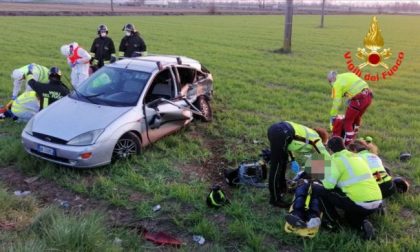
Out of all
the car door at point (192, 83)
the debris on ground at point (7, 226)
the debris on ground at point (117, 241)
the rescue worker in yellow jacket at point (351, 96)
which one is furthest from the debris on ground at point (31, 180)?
the rescue worker in yellow jacket at point (351, 96)

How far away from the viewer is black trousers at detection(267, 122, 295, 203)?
5098mm

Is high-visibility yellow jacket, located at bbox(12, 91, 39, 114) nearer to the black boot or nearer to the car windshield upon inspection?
the car windshield

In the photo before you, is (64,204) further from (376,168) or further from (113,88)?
(376,168)

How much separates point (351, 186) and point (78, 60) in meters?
7.69

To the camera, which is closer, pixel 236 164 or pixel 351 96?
pixel 236 164

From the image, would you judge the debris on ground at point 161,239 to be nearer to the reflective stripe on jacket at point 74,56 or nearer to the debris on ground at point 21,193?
the debris on ground at point 21,193

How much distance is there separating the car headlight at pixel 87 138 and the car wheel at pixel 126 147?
392mm

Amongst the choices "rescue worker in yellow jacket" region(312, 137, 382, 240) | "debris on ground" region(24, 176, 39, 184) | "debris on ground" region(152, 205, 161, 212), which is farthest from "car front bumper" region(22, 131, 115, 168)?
"rescue worker in yellow jacket" region(312, 137, 382, 240)

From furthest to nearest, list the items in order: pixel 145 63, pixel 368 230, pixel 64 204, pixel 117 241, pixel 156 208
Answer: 1. pixel 145 63
2. pixel 64 204
3. pixel 156 208
4. pixel 368 230
5. pixel 117 241

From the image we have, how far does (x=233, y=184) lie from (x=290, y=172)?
100 centimetres

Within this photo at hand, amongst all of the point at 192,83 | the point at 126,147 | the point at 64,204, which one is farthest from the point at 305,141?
the point at 192,83

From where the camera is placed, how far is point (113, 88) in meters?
7.44

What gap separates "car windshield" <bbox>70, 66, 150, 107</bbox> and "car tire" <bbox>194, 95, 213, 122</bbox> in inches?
66.2

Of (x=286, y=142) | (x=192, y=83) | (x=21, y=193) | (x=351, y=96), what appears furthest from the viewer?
(x=192, y=83)
